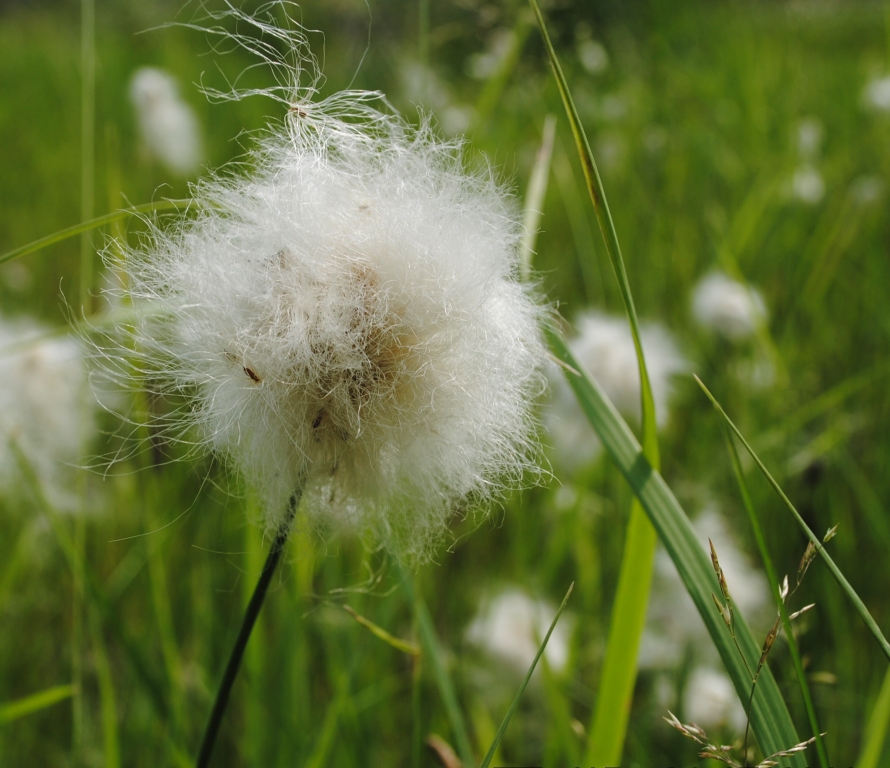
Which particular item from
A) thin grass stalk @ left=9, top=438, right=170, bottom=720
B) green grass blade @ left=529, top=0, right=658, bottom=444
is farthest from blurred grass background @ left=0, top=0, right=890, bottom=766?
green grass blade @ left=529, top=0, right=658, bottom=444

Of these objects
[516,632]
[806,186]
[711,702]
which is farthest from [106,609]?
[806,186]

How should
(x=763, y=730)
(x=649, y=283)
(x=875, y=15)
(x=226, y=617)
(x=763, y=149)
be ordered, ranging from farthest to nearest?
(x=875, y=15)
(x=763, y=149)
(x=649, y=283)
(x=226, y=617)
(x=763, y=730)

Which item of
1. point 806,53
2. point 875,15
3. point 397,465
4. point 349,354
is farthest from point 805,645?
point 875,15

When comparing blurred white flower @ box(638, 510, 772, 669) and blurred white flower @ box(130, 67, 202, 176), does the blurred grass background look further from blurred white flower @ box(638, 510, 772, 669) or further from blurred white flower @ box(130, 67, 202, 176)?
blurred white flower @ box(130, 67, 202, 176)

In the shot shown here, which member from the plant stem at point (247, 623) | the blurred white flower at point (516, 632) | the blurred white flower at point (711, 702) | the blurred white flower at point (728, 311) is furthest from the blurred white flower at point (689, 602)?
the plant stem at point (247, 623)

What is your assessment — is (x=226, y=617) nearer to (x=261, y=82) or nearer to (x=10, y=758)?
(x=10, y=758)

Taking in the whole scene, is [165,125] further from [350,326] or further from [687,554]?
[687,554]

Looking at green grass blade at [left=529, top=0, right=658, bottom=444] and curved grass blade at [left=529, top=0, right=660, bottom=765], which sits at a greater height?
green grass blade at [left=529, top=0, right=658, bottom=444]
